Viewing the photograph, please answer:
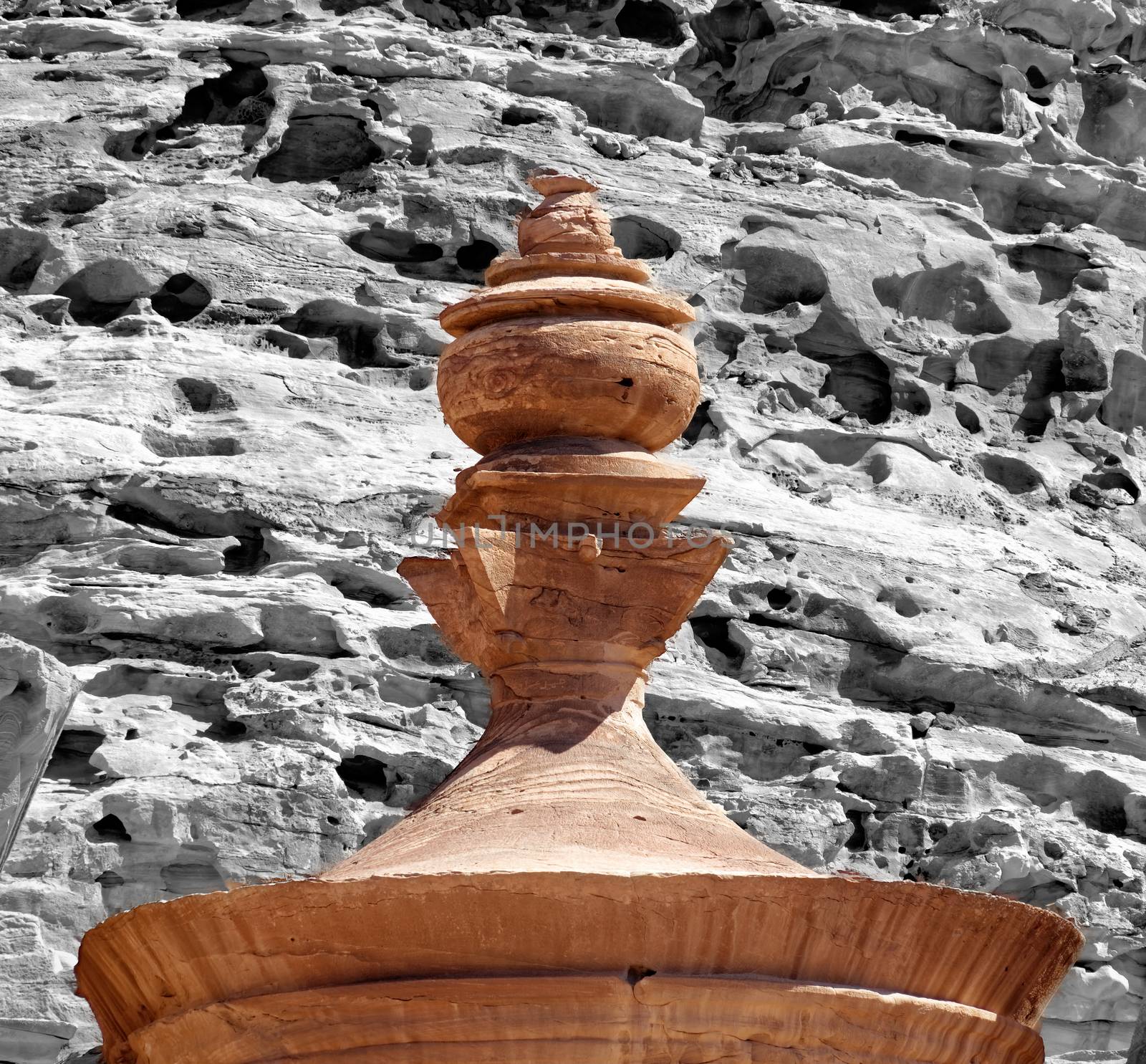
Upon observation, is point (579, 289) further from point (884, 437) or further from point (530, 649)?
point (884, 437)

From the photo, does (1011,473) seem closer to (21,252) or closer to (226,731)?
(226,731)

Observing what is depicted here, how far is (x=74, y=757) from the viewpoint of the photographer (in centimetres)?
956

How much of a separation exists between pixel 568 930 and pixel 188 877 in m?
6.30

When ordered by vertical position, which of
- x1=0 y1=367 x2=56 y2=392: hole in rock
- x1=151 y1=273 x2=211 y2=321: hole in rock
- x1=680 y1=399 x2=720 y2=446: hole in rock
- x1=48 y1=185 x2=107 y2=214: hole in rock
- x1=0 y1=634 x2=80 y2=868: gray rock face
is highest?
x1=0 y1=634 x2=80 y2=868: gray rock face

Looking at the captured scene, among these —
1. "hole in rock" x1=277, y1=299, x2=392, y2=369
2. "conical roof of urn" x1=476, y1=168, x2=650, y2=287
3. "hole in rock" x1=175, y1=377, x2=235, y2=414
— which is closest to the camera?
"conical roof of urn" x1=476, y1=168, x2=650, y2=287

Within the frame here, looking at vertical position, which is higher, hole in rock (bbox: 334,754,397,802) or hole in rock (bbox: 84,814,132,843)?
hole in rock (bbox: 84,814,132,843)

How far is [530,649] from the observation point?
4.33 metres

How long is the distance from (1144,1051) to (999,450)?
948 centimetres

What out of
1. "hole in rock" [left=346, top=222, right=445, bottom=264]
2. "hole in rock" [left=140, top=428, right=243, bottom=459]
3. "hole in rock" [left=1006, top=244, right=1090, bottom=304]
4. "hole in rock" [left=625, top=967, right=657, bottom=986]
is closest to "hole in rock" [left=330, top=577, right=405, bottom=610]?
"hole in rock" [left=140, top=428, right=243, bottom=459]

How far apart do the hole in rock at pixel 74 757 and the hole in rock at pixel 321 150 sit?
520 centimetres

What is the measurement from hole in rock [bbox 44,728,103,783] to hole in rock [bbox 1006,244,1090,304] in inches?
321

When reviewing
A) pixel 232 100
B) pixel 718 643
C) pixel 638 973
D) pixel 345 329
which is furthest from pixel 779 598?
pixel 638 973

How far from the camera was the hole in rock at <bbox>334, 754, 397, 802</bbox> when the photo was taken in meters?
9.89

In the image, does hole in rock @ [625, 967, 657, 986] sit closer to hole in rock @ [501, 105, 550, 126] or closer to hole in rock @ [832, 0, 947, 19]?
hole in rock @ [501, 105, 550, 126]
